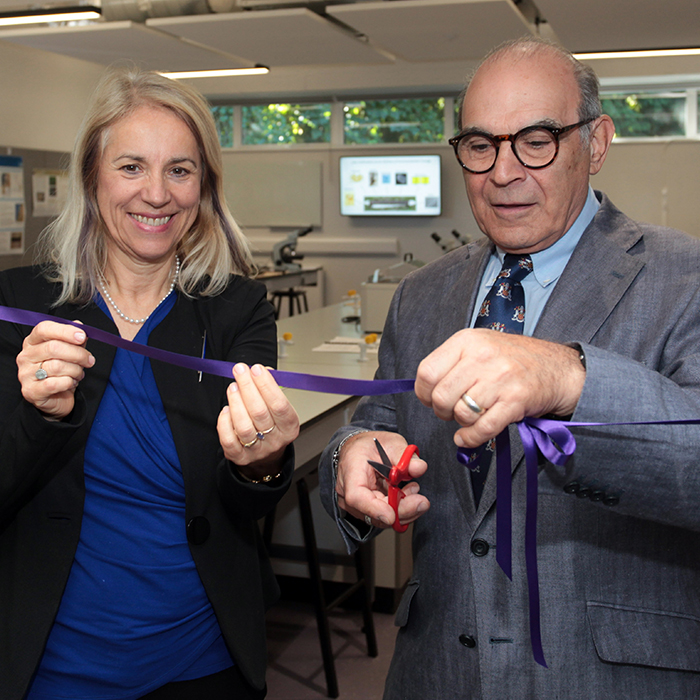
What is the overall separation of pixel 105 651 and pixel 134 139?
1062mm

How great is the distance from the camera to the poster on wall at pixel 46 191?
7523 mm

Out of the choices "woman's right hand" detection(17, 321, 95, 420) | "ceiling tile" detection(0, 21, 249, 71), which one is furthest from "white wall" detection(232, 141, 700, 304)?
"woman's right hand" detection(17, 321, 95, 420)

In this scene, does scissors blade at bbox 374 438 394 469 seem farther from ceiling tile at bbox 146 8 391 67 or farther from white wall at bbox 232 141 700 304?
white wall at bbox 232 141 700 304

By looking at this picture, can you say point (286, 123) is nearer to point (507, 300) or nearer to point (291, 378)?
point (507, 300)

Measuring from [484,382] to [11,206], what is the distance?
728 cm

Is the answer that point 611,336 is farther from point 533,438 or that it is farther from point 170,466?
point 170,466

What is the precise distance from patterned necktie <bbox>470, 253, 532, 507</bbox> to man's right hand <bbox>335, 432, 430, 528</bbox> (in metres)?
0.29

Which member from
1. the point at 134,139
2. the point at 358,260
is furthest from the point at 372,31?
the point at 358,260

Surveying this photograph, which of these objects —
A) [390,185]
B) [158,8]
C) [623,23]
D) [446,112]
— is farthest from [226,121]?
[623,23]

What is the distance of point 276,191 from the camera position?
39.5 ft

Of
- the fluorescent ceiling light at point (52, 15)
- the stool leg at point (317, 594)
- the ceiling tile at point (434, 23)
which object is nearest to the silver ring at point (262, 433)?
the stool leg at point (317, 594)

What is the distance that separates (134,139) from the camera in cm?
161

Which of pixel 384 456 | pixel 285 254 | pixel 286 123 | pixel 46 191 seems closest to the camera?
pixel 384 456

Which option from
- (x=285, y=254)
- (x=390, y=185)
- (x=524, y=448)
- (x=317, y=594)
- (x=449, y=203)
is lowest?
(x=317, y=594)
